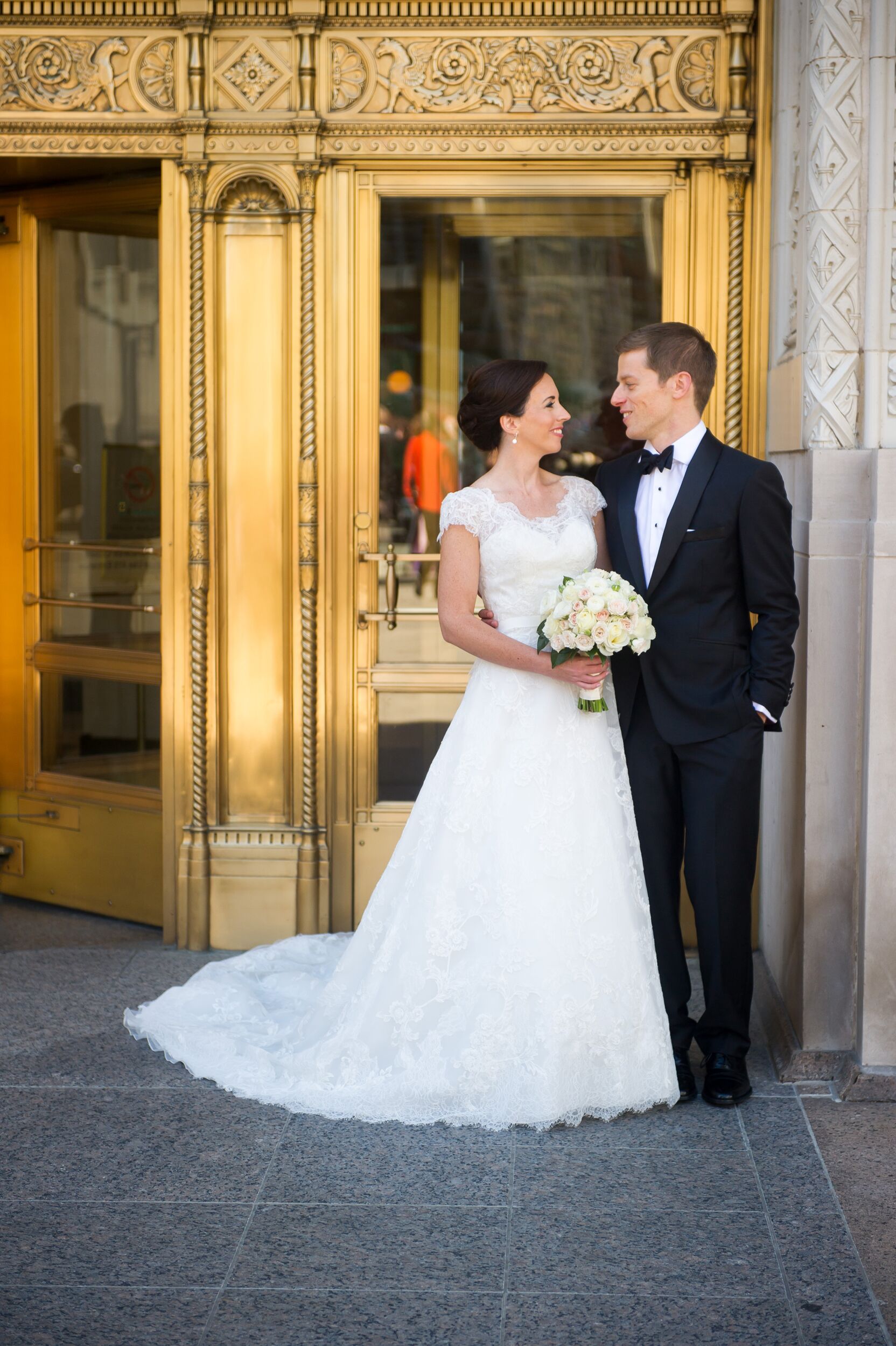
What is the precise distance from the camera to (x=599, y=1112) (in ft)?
12.6

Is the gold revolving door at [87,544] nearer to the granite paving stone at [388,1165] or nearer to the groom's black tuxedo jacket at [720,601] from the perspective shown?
the granite paving stone at [388,1165]

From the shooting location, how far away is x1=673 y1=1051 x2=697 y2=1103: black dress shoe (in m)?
3.95

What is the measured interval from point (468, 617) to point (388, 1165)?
4.72ft

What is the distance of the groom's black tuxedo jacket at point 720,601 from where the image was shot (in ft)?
12.5

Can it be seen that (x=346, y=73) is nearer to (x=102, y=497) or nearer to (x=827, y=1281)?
(x=102, y=497)

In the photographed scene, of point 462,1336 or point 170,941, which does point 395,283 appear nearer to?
point 170,941

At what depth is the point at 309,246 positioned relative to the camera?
5.06 m

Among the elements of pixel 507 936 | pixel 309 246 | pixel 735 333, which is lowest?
pixel 507 936

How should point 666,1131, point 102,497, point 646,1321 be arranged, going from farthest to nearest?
point 102,497, point 666,1131, point 646,1321

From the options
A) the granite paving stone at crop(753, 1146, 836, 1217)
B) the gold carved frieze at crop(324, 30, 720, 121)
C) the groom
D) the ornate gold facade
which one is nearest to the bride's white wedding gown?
the groom

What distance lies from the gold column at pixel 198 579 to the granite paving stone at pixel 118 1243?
6.39 feet

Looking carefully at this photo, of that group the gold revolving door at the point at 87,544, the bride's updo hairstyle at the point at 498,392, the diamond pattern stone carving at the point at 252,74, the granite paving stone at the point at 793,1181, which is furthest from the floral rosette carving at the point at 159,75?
the granite paving stone at the point at 793,1181

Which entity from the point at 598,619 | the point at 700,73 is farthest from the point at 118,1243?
the point at 700,73

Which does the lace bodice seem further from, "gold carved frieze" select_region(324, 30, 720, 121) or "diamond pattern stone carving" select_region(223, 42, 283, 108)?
"diamond pattern stone carving" select_region(223, 42, 283, 108)
